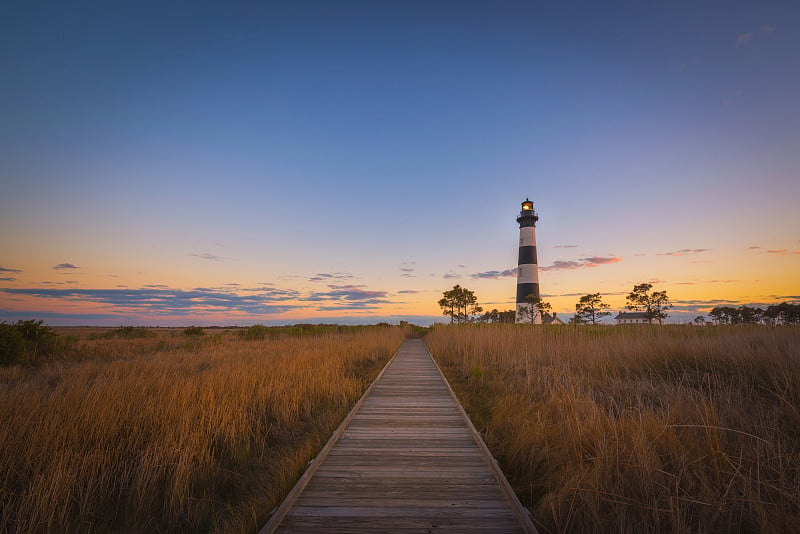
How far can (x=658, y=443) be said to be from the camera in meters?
3.61

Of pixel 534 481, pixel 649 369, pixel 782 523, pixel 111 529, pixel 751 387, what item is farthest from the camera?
pixel 649 369

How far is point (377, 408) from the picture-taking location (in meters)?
6.70

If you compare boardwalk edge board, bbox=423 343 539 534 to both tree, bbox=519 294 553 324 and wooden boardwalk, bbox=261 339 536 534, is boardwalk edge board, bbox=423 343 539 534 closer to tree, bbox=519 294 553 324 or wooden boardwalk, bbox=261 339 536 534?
wooden boardwalk, bbox=261 339 536 534

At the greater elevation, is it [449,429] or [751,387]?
[751,387]

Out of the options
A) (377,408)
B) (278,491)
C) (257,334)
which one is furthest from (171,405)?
(257,334)

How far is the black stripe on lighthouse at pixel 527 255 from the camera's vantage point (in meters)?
35.4

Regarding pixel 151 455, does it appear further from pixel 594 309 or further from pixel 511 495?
pixel 594 309

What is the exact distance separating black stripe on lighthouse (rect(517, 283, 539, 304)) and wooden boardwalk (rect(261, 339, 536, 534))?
30.9 m

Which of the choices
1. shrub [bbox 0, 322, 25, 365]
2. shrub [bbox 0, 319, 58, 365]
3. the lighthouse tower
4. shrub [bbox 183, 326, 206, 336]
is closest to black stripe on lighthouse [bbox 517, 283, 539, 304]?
the lighthouse tower

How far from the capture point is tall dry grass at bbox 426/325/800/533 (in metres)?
2.70

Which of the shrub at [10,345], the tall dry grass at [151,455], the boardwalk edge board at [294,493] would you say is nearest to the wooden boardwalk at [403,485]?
the boardwalk edge board at [294,493]

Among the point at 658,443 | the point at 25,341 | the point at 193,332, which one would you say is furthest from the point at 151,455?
the point at 193,332

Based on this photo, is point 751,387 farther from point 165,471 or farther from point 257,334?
point 257,334

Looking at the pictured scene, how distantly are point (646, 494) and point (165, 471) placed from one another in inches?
192
